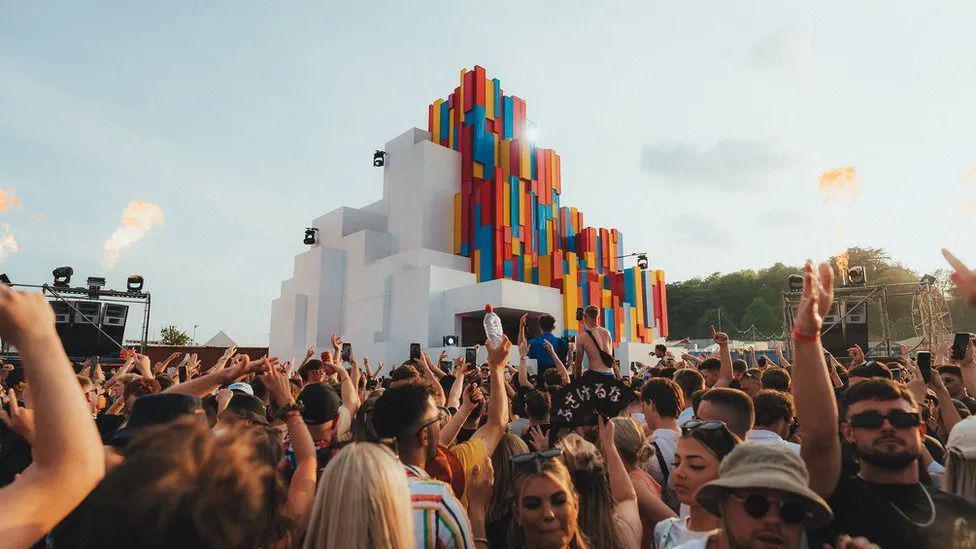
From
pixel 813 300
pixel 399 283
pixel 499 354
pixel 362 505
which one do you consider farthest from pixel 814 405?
pixel 399 283

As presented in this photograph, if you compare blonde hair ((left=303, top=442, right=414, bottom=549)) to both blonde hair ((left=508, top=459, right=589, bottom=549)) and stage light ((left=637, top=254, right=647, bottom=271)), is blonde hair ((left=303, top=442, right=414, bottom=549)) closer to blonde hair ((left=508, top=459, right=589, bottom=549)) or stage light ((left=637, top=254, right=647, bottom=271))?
blonde hair ((left=508, top=459, right=589, bottom=549))

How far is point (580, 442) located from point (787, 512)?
4.01 feet

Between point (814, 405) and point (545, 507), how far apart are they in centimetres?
120

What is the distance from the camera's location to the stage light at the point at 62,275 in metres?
17.9

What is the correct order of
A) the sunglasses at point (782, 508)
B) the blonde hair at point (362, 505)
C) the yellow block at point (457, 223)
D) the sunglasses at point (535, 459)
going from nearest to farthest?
the blonde hair at point (362, 505), the sunglasses at point (782, 508), the sunglasses at point (535, 459), the yellow block at point (457, 223)

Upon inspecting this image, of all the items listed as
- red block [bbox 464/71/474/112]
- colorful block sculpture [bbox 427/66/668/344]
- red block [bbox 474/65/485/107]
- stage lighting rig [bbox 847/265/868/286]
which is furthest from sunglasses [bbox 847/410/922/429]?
red block [bbox 464/71/474/112]

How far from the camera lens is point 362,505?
71.6 inches

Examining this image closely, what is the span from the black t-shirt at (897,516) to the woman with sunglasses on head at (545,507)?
949 mm

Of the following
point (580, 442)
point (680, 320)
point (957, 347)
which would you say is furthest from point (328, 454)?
point (680, 320)

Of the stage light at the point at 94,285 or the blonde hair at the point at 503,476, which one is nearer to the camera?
the blonde hair at the point at 503,476

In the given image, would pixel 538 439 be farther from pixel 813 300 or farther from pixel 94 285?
pixel 94 285

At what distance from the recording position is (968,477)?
2.88m

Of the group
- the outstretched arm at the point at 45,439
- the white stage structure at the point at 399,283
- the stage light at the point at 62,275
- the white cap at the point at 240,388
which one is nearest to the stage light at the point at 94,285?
the stage light at the point at 62,275

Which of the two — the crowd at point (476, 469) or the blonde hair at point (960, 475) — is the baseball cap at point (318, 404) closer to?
the crowd at point (476, 469)
